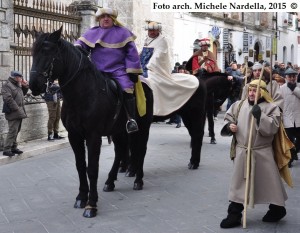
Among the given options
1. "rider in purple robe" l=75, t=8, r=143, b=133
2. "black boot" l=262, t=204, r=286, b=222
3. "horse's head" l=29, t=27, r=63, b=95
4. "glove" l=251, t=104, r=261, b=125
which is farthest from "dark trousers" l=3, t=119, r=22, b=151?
"glove" l=251, t=104, r=261, b=125

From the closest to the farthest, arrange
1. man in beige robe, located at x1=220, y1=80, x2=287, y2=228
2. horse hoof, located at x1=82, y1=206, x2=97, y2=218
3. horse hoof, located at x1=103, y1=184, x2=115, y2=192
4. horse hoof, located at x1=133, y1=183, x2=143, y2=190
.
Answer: man in beige robe, located at x1=220, y1=80, x2=287, y2=228 < horse hoof, located at x1=82, y1=206, x2=97, y2=218 < horse hoof, located at x1=103, y1=184, x2=115, y2=192 < horse hoof, located at x1=133, y1=183, x2=143, y2=190

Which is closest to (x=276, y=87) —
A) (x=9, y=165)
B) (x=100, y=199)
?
(x=100, y=199)

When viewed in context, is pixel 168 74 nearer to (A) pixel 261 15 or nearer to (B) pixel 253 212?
(B) pixel 253 212

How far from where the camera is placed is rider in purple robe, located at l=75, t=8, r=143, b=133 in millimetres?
7219

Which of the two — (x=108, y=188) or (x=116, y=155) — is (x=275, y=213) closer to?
(x=108, y=188)

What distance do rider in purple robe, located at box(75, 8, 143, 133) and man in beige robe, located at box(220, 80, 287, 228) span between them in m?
1.62

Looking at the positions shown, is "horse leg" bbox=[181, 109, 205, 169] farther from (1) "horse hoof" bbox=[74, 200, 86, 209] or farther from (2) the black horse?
(1) "horse hoof" bbox=[74, 200, 86, 209]

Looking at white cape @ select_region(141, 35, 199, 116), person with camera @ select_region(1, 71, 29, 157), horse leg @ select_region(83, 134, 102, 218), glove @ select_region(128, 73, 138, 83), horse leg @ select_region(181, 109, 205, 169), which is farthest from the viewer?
person with camera @ select_region(1, 71, 29, 157)

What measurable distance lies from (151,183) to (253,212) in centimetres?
209

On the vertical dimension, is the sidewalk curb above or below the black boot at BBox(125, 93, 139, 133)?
below

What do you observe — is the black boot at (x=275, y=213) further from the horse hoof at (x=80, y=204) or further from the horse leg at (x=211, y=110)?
the horse leg at (x=211, y=110)

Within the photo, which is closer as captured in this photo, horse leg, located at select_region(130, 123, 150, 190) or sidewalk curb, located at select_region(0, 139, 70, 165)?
horse leg, located at select_region(130, 123, 150, 190)

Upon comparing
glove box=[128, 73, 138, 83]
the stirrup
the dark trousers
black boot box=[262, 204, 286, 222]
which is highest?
glove box=[128, 73, 138, 83]

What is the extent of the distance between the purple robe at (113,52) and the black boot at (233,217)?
81.8 inches
